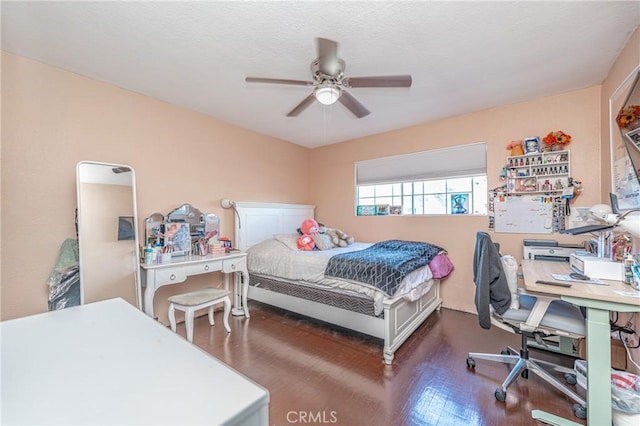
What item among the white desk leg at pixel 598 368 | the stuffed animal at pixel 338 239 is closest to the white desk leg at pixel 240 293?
the stuffed animal at pixel 338 239

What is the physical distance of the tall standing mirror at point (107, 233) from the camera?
2.31 m

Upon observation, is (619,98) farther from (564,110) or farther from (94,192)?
(94,192)

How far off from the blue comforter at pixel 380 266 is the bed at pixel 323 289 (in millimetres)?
59

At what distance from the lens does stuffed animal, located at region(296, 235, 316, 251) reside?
3277mm

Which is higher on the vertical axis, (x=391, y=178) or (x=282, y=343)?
(x=391, y=178)

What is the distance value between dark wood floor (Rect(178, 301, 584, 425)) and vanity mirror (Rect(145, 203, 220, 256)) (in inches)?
36.9

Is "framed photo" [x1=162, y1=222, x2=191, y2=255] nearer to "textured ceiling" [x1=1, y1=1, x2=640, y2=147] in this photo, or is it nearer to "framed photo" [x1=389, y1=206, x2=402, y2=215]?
"textured ceiling" [x1=1, y1=1, x2=640, y2=147]

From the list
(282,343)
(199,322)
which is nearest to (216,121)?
(199,322)

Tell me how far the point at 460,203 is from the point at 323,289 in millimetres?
2156

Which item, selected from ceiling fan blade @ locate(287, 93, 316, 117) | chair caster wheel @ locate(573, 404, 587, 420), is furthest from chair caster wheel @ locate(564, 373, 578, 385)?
ceiling fan blade @ locate(287, 93, 316, 117)

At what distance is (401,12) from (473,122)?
2157 mm

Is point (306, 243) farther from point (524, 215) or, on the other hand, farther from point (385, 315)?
point (524, 215)

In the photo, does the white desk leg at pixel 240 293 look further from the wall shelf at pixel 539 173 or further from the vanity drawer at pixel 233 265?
the wall shelf at pixel 539 173

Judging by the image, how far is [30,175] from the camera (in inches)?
85.4
